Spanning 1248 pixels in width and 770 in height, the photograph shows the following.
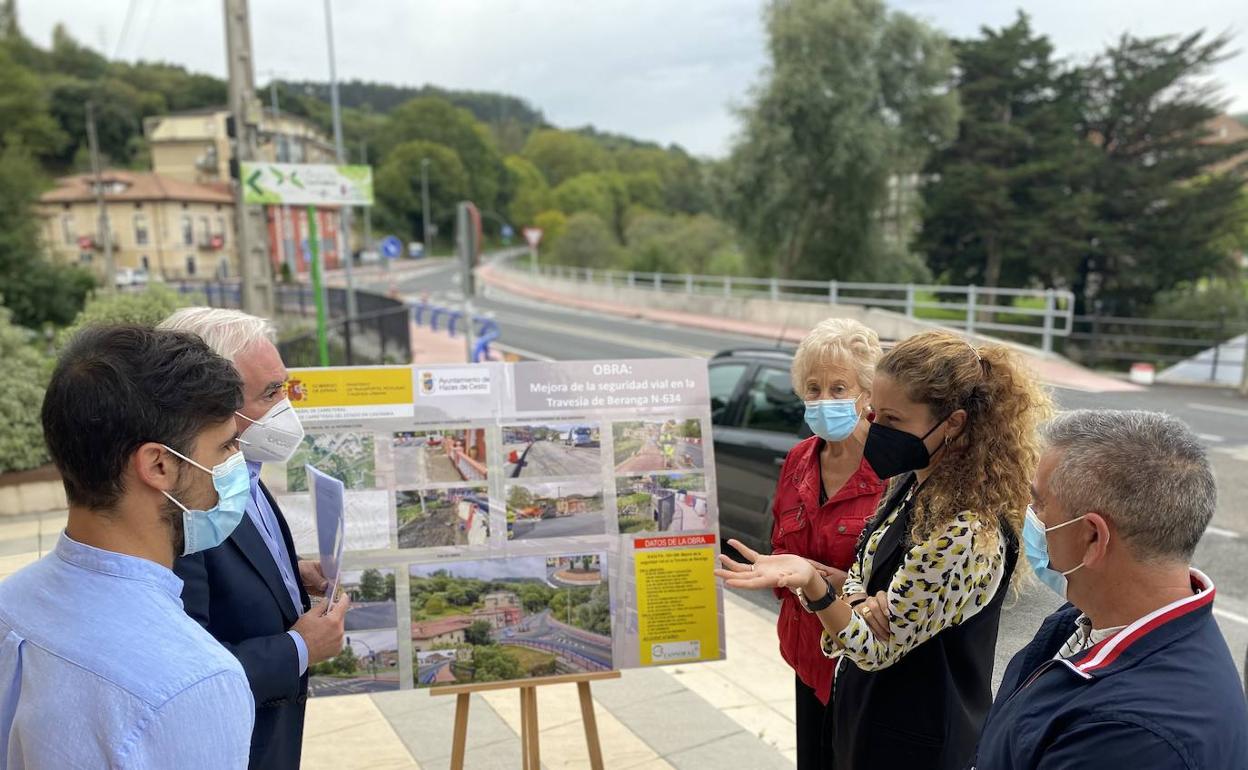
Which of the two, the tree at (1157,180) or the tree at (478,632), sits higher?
the tree at (1157,180)

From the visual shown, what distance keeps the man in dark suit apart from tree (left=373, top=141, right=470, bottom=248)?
93527 millimetres

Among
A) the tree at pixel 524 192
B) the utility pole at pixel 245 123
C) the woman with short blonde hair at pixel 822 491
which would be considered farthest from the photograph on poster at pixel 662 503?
the tree at pixel 524 192

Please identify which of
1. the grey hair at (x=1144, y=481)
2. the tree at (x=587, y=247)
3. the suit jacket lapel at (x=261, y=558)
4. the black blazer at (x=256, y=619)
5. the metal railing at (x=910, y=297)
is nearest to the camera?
the grey hair at (x=1144, y=481)

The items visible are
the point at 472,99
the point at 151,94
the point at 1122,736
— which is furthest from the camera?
the point at 472,99

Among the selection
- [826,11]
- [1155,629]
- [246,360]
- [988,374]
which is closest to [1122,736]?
[1155,629]

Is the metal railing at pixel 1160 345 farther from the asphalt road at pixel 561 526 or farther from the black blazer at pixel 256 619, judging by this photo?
the black blazer at pixel 256 619

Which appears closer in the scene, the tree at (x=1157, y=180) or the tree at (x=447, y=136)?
the tree at (x=1157, y=180)

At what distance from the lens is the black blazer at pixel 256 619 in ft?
5.97

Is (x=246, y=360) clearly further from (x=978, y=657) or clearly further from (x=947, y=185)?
(x=947, y=185)

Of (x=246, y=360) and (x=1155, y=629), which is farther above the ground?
(x=246, y=360)

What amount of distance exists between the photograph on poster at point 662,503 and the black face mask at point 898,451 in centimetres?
95

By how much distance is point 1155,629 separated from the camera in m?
1.27

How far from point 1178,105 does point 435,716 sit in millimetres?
30566

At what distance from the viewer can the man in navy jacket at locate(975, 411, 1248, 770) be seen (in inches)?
45.6
